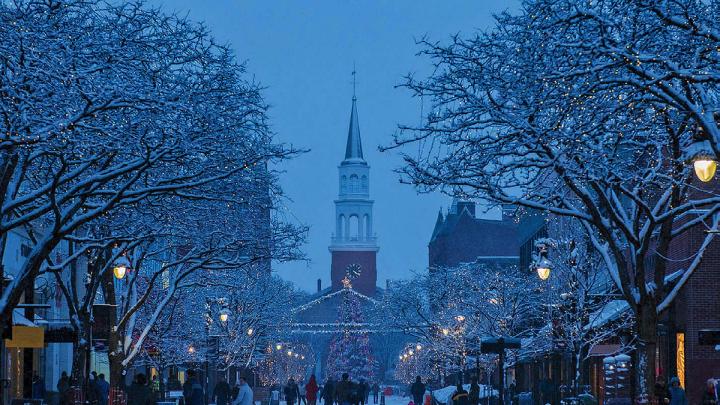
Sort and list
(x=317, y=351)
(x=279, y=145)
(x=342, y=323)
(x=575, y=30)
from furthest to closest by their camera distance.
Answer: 1. (x=317, y=351)
2. (x=342, y=323)
3. (x=279, y=145)
4. (x=575, y=30)

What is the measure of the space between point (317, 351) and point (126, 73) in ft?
508

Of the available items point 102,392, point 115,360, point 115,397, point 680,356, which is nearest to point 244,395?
point 115,397

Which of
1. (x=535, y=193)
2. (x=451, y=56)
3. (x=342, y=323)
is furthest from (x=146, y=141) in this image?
(x=342, y=323)

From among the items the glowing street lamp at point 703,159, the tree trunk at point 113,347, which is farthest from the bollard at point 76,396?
the glowing street lamp at point 703,159

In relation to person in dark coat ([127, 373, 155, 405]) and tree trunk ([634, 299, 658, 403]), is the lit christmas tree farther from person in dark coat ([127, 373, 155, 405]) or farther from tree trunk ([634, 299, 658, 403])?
tree trunk ([634, 299, 658, 403])

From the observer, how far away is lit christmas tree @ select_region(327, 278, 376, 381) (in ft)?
494

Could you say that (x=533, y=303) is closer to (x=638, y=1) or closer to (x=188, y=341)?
(x=188, y=341)

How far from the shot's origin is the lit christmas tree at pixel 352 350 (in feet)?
494

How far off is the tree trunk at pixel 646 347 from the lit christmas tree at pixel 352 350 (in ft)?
399

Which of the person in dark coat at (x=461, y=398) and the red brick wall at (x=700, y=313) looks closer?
the red brick wall at (x=700, y=313)

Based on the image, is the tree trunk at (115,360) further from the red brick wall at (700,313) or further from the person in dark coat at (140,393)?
the red brick wall at (700,313)

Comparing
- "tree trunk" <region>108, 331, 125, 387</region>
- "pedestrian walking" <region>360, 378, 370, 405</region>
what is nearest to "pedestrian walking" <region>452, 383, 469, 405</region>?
"tree trunk" <region>108, 331, 125, 387</region>

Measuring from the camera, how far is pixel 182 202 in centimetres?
3306

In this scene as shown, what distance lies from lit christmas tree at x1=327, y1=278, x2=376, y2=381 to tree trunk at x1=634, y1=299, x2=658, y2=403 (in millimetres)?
121738
